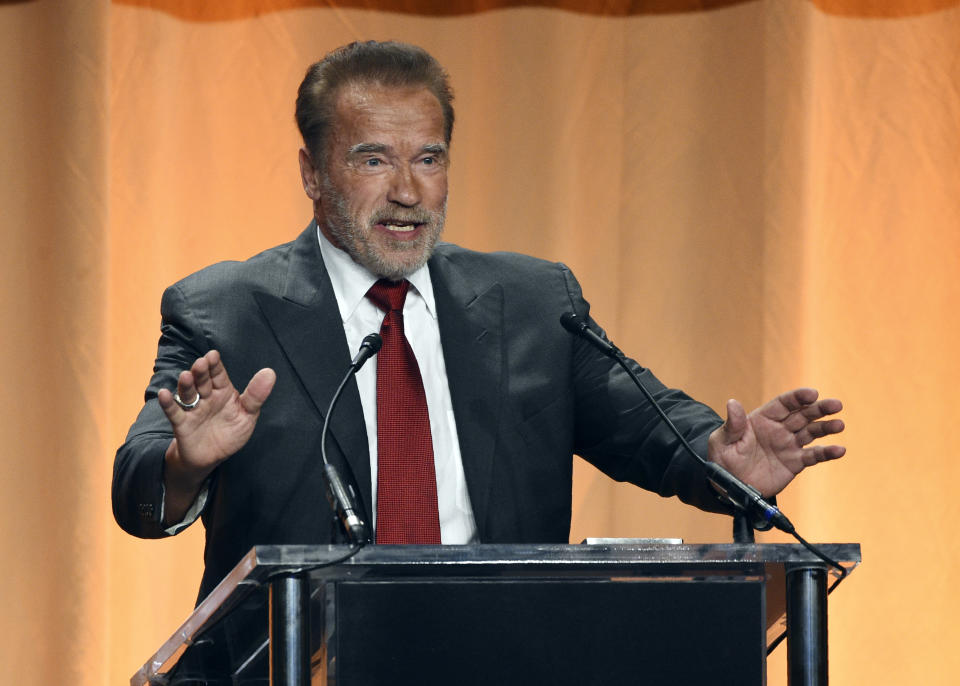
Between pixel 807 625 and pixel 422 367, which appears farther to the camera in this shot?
pixel 422 367

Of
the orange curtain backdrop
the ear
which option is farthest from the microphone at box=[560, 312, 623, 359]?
the orange curtain backdrop

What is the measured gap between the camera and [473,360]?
7.20 ft

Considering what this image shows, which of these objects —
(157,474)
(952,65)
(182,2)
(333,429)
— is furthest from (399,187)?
(952,65)

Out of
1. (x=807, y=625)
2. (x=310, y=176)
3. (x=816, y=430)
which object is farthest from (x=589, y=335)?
(x=310, y=176)

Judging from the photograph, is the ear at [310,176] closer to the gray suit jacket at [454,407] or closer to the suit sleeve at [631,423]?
the gray suit jacket at [454,407]

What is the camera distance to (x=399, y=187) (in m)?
2.23

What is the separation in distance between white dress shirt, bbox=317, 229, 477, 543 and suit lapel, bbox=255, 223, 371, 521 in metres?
0.03

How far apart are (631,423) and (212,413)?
829 mm

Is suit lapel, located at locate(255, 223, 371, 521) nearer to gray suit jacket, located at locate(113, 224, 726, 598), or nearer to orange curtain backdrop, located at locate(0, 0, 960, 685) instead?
gray suit jacket, located at locate(113, 224, 726, 598)

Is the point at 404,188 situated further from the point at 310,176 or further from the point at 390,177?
the point at 310,176

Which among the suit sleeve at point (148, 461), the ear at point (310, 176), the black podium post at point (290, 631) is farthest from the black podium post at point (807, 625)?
the ear at point (310, 176)

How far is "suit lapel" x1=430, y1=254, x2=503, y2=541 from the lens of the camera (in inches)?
81.8

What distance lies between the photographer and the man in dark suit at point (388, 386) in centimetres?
200

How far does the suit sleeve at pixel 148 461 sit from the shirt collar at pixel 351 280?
251 mm
